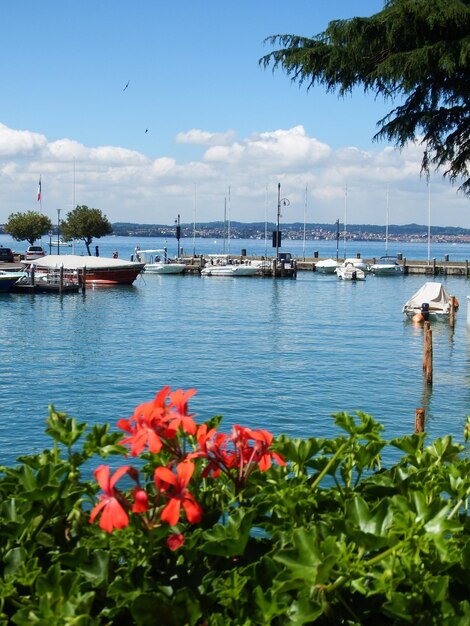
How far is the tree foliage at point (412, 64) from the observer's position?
10.0 metres

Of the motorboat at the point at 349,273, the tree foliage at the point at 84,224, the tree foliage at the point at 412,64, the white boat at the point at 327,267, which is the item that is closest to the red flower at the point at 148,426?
the tree foliage at the point at 412,64

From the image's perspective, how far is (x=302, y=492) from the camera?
3055mm

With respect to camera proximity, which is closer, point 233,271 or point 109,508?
point 109,508

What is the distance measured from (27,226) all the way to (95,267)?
3315 cm

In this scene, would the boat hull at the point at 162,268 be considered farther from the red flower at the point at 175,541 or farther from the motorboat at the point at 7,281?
the red flower at the point at 175,541

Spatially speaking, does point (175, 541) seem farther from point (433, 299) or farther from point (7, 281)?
point (7, 281)

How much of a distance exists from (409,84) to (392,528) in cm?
840

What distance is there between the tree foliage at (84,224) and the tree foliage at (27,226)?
303 cm

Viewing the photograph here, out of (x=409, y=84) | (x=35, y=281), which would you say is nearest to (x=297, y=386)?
(x=409, y=84)

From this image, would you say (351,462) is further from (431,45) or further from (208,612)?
(431,45)

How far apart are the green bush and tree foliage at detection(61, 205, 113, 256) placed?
92270mm

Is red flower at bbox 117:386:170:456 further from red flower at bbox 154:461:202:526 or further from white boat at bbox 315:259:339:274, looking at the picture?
white boat at bbox 315:259:339:274

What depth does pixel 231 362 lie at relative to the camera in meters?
29.8

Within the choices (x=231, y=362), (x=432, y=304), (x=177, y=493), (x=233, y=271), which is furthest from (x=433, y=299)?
(x=177, y=493)
